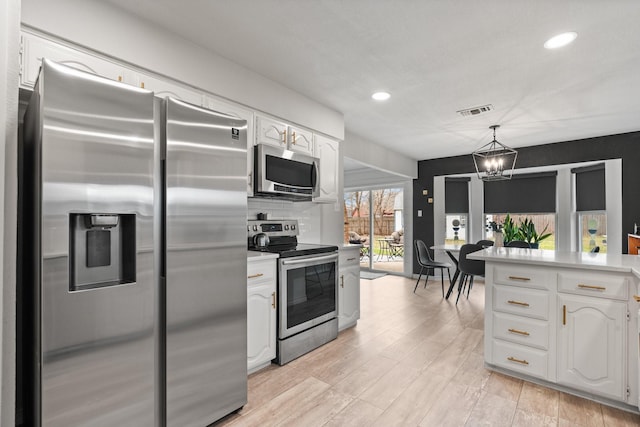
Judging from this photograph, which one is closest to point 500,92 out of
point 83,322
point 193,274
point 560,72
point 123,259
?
point 560,72

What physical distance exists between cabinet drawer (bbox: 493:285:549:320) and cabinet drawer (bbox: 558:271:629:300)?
0.15 metres

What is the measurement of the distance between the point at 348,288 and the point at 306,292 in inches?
29.1

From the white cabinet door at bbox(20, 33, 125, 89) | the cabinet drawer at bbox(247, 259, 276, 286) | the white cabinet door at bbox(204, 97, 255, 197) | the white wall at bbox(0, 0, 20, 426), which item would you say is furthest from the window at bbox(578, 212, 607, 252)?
the white wall at bbox(0, 0, 20, 426)

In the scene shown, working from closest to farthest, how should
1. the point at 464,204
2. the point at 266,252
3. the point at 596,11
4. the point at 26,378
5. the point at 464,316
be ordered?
the point at 26,378 < the point at 596,11 < the point at 266,252 < the point at 464,316 < the point at 464,204

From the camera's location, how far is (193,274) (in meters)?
1.69

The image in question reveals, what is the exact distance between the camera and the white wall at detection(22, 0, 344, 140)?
170 cm

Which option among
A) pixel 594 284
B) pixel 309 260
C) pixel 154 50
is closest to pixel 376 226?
pixel 309 260

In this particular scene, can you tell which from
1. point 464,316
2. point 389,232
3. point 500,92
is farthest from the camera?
point 389,232

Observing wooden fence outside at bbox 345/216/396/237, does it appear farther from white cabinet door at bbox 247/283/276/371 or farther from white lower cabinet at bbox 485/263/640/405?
white cabinet door at bbox 247/283/276/371

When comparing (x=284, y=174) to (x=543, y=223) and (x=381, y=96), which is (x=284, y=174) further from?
(x=543, y=223)

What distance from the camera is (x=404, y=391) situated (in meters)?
2.22

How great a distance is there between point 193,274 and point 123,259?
336 millimetres

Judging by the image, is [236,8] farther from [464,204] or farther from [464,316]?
[464,204]

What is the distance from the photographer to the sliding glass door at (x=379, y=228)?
278 inches
